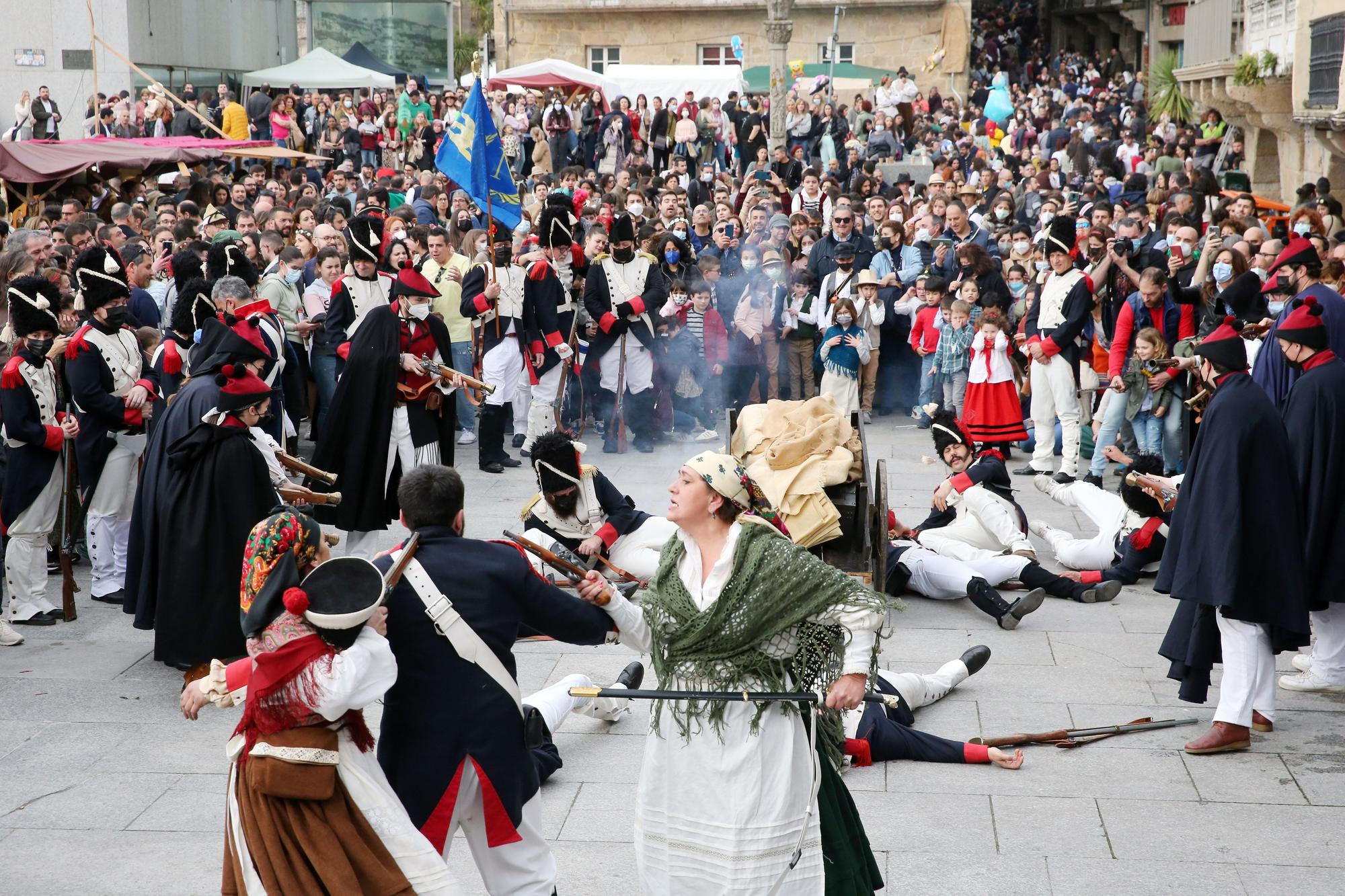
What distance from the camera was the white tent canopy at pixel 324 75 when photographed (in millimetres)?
28703

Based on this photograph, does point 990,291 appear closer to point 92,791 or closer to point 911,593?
point 911,593

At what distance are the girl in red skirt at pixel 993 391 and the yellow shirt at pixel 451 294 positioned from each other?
423 cm

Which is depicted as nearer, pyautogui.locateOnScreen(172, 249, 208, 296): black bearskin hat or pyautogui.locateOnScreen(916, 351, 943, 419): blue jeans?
pyautogui.locateOnScreen(172, 249, 208, 296): black bearskin hat

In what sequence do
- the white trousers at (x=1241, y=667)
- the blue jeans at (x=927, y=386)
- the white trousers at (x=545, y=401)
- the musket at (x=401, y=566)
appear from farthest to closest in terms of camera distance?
the blue jeans at (x=927, y=386)
the white trousers at (x=545, y=401)
the white trousers at (x=1241, y=667)
the musket at (x=401, y=566)

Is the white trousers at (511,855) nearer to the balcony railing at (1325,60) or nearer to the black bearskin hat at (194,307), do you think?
the black bearskin hat at (194,307)

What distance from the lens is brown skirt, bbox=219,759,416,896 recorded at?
145 inches

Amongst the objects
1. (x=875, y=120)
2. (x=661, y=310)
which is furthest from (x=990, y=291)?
(x=875, y=120)

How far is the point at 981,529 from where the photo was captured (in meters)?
8.62

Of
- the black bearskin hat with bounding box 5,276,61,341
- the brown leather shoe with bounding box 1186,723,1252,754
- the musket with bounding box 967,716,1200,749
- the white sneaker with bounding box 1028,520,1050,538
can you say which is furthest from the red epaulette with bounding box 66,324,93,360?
the brown leather shoe with bounding box 1186,723,1252,754

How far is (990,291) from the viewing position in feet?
40.0

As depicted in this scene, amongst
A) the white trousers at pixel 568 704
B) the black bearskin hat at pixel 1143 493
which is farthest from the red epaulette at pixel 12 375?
the black bearskin hat at pixel 1143 493

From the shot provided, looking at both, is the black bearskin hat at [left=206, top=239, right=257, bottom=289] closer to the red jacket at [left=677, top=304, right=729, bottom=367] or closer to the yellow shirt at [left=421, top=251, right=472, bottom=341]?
the yellow shirt at [left=421, top=251, right=472, bottom=341]

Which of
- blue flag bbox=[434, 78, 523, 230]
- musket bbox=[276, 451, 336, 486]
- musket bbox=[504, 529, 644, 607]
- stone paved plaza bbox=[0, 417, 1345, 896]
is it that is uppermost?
blue flag bbox=[434, 78, 523, 230]

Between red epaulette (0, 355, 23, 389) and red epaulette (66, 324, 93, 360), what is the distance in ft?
0.91
